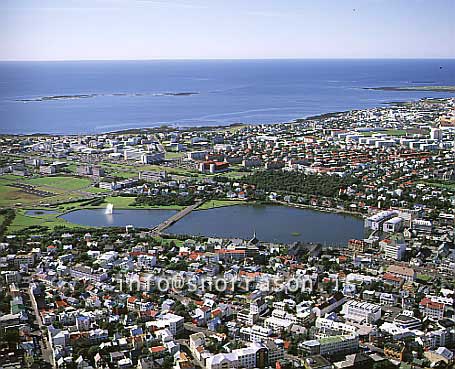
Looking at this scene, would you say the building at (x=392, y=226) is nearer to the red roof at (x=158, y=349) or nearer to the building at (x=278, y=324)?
the building at (x=278, y=324)

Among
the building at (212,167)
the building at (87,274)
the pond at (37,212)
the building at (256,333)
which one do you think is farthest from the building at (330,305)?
the building at (212,167)

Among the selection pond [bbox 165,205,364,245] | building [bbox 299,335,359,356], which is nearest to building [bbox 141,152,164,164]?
pond [bbox 165,205,364,245]

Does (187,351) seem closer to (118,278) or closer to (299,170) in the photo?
(118,278)

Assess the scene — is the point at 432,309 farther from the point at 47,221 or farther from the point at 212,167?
the point at 212,167

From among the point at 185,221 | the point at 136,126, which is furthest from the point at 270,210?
the point at 136,126

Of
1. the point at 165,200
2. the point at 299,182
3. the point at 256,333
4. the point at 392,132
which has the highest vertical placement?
the point at 392,132

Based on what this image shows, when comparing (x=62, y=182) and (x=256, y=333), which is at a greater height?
(x=62, y=182)

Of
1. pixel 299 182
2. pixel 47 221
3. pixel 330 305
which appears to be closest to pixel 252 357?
pixel 330 305
